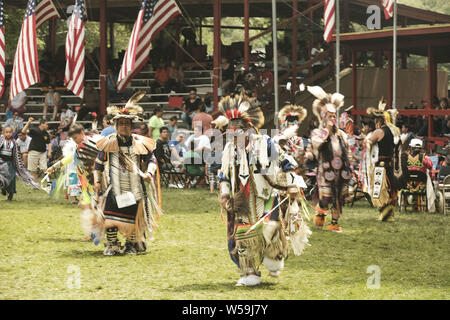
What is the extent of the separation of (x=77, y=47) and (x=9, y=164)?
3.80 m

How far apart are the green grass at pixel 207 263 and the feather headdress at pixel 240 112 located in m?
1.57

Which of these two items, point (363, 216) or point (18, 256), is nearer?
point (18, 256)

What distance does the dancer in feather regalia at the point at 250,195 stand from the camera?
8.10m

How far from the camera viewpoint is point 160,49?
28.0 meters

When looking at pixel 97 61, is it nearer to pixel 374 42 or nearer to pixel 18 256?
pixel 374 42

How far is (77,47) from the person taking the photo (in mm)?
19516

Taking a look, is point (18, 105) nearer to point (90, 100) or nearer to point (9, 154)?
point (90, 100)

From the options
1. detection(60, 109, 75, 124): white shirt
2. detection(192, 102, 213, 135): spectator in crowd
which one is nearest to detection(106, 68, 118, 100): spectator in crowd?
detection(60, 109, 75, 124): white shirt

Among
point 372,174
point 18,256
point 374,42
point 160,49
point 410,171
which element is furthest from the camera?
point 160,49

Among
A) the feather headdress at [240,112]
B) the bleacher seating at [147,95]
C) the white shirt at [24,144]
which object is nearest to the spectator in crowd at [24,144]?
the white shirt at [24,144]

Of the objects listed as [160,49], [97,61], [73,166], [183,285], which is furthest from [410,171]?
[97,61]

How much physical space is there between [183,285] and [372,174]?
6.23 m

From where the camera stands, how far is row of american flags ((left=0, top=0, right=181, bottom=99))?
Answer: 1827cm

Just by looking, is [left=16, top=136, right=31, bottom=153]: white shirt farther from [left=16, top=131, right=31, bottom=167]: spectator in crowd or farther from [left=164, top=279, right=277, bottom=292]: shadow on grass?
[left=164, top=279, right=277, bottom=292]: shadow on grass
